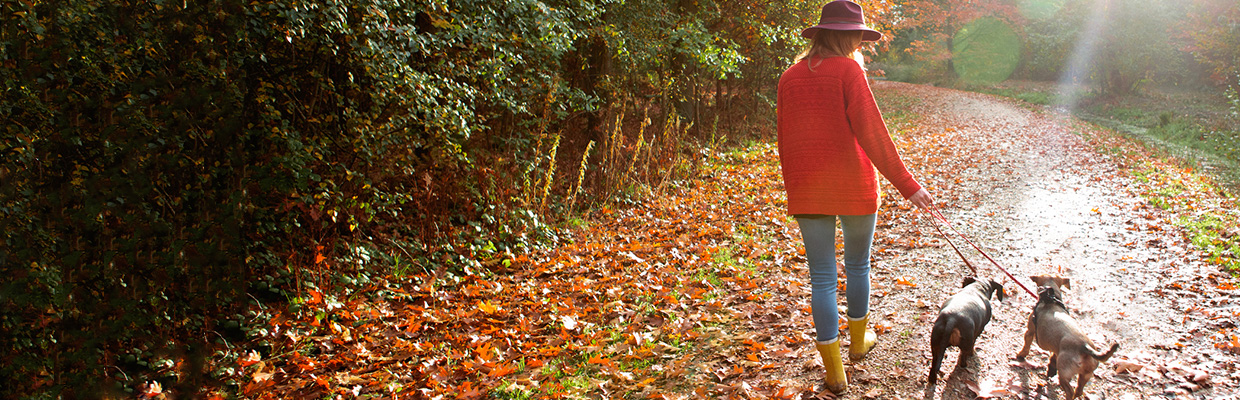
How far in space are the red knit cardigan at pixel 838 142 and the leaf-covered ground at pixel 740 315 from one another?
3.60ft

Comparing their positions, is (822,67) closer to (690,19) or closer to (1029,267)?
(1029,267)

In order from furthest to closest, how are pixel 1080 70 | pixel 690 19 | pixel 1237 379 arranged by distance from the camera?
1. pixel 1080 70
2. pixel 690 19
3. pixel 1237 379

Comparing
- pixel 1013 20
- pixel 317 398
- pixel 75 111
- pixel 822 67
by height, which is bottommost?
pixel 317 398

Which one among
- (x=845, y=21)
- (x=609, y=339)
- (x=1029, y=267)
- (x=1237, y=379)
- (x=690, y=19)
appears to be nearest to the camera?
(x=845, y=21)

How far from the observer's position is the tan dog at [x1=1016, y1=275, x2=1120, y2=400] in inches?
116

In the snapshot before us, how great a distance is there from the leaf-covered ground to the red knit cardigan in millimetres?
1096

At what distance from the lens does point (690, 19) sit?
9328 millimetres

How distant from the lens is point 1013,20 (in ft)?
111

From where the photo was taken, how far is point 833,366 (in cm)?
322

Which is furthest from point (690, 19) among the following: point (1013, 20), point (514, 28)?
point (1013, 20)

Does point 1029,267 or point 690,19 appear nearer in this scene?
point 1029,267

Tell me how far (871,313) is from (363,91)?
3.94 m

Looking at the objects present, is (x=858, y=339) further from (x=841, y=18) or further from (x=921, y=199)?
(x=841, y=18)

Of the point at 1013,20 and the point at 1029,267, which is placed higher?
the point at 1013,20
